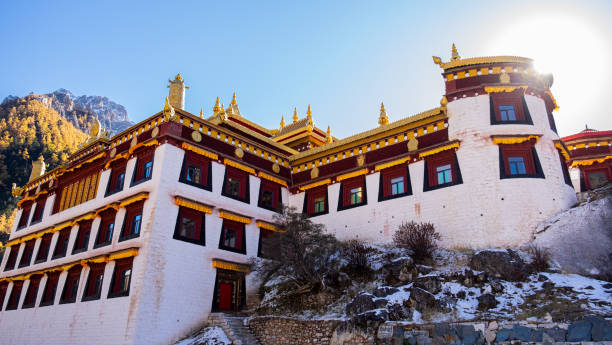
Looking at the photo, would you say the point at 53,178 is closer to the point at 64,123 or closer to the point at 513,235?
the point at 513,235

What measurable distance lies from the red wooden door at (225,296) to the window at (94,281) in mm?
5449

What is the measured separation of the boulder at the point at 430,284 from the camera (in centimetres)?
1639

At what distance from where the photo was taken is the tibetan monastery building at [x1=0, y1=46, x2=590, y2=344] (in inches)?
777

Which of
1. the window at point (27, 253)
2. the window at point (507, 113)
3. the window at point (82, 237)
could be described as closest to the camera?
the window at point (507, 113)

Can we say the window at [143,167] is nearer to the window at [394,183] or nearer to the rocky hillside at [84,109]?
the window at [394,183]

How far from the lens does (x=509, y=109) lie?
21562 mm

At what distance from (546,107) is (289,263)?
14438mm

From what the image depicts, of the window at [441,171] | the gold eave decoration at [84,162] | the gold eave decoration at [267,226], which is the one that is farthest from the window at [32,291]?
the window at [441,171]

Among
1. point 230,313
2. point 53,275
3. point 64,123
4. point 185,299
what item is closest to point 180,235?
point 185,299

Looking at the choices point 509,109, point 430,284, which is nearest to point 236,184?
point 430,284

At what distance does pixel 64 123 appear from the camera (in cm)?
9975

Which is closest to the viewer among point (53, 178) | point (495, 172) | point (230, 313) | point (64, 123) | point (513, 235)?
point (513, 235)

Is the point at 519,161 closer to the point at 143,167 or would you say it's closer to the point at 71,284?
the point at 143,167

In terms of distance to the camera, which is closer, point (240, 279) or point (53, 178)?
point (240, 279)
